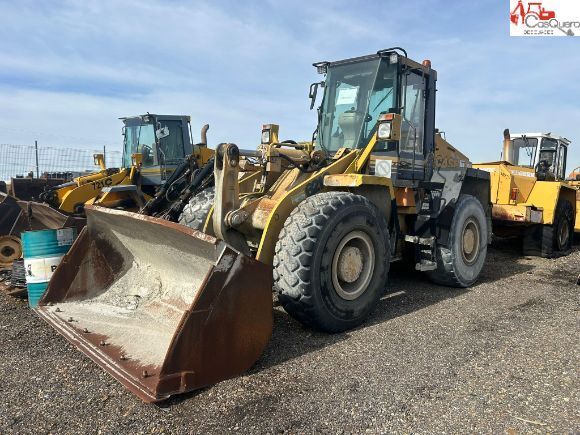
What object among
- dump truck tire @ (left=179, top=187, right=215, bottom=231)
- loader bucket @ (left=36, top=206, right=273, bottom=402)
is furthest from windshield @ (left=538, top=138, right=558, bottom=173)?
loader bucket @ (left=36, top=206, right=273, bottom=402)

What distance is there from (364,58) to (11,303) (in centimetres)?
491

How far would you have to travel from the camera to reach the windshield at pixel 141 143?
11.2 metres

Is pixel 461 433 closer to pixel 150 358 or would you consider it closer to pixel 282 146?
pixel 150 358

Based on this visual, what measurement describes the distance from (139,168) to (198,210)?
6268 millimetres

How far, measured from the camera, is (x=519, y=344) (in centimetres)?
414

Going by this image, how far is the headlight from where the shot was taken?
4.70 meters

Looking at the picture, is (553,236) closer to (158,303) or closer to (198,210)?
(198,210)

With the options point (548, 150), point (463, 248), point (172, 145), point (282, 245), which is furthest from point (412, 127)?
point (172, 145)

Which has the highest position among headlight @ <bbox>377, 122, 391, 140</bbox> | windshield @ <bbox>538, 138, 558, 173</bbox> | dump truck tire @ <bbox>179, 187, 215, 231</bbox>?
windshield @ <bbox>538, 138, 558, 173</bbox>

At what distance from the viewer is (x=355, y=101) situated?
219 inches

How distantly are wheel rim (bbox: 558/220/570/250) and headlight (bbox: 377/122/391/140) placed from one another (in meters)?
6.14

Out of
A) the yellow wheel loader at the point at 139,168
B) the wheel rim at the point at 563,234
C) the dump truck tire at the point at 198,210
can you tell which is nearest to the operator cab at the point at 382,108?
the dump truck tire at the point at 198,210

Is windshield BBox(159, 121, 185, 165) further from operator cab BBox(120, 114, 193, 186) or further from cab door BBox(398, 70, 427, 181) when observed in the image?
cab door BBox(398, 70, 427, 181)

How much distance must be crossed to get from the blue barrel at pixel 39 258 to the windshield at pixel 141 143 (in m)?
6.51
